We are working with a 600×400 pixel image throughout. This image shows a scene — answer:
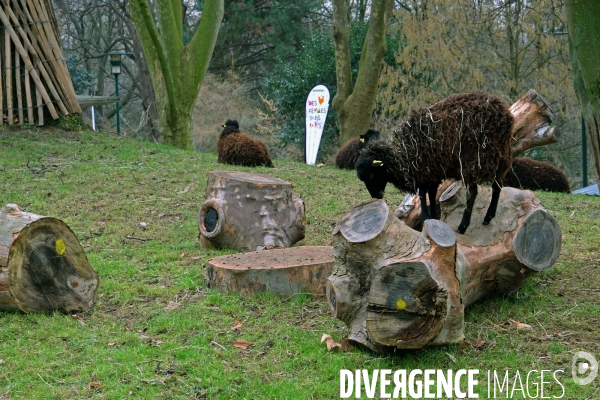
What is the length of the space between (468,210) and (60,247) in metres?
3.24

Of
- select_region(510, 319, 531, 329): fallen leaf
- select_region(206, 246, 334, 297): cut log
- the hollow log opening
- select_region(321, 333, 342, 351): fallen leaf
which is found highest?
the hollow log opening

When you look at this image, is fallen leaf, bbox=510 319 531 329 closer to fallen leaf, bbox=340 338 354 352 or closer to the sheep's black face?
fallen leaf, bbox=340 338 354 352

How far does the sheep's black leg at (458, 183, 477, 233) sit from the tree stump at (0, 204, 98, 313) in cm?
303

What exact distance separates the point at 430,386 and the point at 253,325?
1581 mm

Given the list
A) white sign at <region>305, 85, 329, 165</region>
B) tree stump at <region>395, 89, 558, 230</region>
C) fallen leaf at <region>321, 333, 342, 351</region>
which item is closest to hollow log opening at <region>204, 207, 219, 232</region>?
fallen leaf at <region>321, 333, 342, 351</region>

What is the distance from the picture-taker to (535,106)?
573 cm

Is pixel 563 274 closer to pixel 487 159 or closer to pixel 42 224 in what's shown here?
pixel 487 159

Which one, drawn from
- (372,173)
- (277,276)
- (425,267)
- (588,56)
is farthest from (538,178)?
(425,267)

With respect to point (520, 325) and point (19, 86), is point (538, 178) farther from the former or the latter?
point (19, 86)

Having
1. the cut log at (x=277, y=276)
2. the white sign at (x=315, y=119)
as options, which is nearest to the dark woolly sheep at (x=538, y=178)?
the white sign at (x=315, y=119)

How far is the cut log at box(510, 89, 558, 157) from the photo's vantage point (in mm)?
5742

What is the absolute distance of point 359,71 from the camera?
15734 millimetres

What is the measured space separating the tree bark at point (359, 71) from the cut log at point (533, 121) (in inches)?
370

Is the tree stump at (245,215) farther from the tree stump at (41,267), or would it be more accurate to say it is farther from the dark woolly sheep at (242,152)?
the dark woolly sheep at (242,152)
